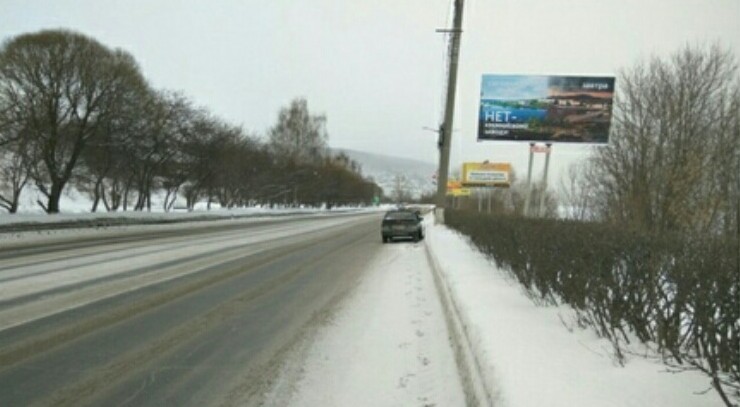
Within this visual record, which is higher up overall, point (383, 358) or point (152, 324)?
point (383, 358)

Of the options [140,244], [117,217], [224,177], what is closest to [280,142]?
[224,177]

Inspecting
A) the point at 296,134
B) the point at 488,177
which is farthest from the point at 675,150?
the point at 296,134

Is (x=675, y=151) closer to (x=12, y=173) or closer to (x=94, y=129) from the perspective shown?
(x=94, y=129)

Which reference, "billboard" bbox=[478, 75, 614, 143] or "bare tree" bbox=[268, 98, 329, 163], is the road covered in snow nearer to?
"billboard" bbox=[478, 75, 614, 143]

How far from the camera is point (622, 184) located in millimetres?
25016

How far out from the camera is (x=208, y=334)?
7.95 metres

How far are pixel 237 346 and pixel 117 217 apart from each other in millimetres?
34622

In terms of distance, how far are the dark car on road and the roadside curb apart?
62.3 feet

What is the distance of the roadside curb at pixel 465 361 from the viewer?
16.6 ft

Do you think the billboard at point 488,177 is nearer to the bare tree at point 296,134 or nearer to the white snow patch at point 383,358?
the bare tree at point 296,134

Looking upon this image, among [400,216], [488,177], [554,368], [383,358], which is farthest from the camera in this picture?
[488,177]

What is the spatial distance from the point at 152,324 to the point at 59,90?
38.5 meters

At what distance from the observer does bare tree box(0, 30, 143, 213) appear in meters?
40.6

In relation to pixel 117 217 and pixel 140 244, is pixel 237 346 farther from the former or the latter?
pixel 117 217
